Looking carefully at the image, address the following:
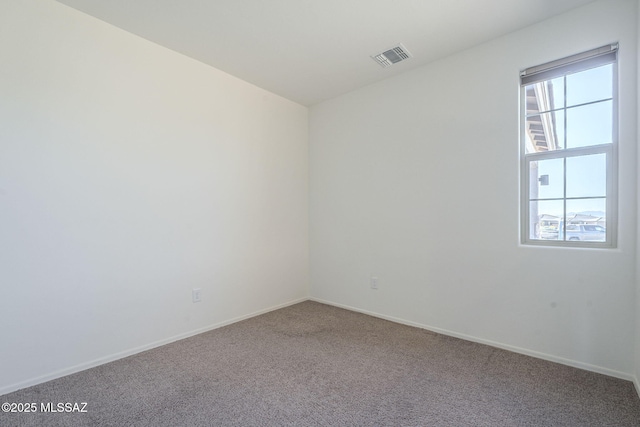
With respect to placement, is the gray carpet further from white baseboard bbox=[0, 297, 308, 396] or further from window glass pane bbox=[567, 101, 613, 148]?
window glass pane bbox=[567, 101, 613, 148]

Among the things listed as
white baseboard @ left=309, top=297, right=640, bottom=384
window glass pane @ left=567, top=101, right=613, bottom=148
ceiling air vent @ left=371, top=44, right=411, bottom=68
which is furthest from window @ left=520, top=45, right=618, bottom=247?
ceiling air vent @ left=371, top=44, right=411, bottom=68

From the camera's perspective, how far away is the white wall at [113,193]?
6.77 ft

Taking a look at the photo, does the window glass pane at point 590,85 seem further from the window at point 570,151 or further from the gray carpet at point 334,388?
the gray carpet at point 334,388

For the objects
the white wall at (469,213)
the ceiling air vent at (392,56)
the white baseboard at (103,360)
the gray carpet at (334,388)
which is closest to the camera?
the gray carpet at (334,388)

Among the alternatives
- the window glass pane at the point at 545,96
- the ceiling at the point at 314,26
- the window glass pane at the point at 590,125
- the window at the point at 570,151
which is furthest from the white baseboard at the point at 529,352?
the ceiling at the point at 314,26

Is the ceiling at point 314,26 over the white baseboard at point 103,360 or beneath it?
over

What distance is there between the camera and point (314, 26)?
→ 8.11ft

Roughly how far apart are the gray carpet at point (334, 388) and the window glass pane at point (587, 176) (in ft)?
4.38

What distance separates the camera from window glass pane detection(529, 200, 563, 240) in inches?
95.7

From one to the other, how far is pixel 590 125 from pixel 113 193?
12.4 ft

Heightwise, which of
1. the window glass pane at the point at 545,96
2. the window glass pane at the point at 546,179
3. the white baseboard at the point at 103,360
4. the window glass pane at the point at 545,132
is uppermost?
the window glass pane at the point at 545,96

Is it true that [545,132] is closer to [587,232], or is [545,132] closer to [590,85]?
[590,85]

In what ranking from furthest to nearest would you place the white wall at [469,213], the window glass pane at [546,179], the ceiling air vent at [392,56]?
the ceiling air vent at [392,56] < the window glass pane at [546,179] < the white wall at [469,213]

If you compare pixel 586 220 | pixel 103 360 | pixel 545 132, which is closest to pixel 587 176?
pixel 586 220
